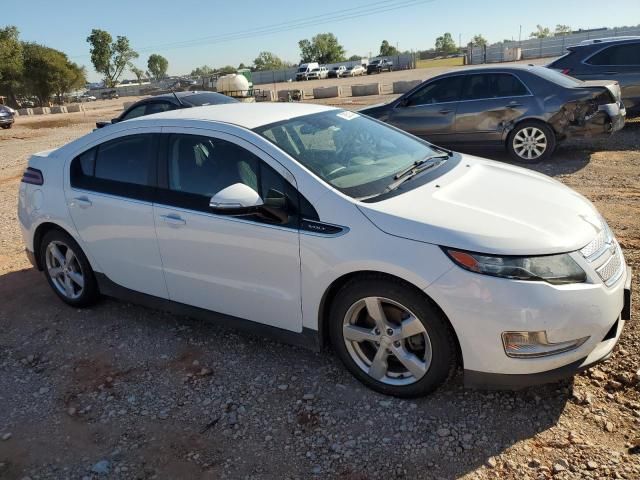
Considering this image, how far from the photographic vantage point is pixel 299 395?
326cm

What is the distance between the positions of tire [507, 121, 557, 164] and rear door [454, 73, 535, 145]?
0.18 m

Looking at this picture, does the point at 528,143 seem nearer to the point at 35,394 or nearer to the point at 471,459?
the point at 471,459

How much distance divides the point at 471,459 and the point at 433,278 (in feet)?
2.93

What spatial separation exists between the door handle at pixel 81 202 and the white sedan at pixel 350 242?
0.5 inches

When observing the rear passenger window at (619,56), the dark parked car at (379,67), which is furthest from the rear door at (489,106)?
the dark parked car at (379,67)

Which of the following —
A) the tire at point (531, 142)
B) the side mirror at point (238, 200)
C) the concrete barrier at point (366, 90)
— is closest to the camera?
the side mirror at point (238, 200)

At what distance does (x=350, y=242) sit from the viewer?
9.57 ft

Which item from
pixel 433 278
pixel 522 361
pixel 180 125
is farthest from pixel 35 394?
pixel 522 361

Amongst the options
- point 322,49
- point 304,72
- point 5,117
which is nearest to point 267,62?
point 322,49

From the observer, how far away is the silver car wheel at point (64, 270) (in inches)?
179

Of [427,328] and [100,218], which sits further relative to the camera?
[100,218]

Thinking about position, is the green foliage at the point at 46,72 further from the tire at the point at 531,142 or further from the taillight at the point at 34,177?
the taillight at the point at 34,177

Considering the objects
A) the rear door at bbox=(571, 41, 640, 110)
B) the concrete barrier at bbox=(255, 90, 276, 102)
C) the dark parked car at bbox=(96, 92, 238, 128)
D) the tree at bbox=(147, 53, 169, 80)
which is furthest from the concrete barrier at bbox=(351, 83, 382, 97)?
the tree at bbox=(147, 53, 169, 80)

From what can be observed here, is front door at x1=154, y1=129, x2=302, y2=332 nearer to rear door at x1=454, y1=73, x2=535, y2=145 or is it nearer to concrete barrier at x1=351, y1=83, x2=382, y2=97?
rear door at x1=454, y1=73, x2=535, y2=145
